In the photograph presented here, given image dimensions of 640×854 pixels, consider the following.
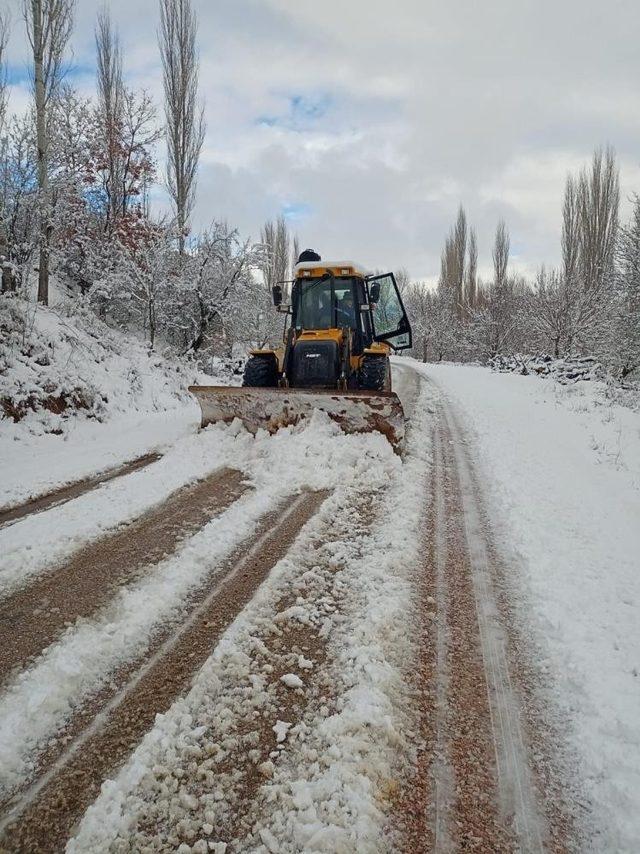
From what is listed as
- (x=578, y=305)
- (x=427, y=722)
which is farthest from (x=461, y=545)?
(x=578, y=305)

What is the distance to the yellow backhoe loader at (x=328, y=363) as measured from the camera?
18.8 ft

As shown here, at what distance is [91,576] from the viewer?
2.96 m

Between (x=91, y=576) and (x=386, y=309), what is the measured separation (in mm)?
6276

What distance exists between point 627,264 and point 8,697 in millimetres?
16431

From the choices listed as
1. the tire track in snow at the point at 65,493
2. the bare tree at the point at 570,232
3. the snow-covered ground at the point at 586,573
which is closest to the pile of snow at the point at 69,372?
the tire track in snow at the point at 65,493

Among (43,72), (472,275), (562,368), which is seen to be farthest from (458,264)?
(43,72)

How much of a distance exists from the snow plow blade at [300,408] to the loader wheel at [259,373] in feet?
3.20

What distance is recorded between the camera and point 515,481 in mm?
5051

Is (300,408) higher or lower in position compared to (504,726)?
higher

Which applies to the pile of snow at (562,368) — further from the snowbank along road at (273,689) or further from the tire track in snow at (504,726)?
the tire track in snow at (504,726)

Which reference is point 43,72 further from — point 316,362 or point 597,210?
point 597,210

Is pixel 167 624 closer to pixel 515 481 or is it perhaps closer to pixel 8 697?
pixel 8 697

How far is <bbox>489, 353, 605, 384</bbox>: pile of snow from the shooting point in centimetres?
1597

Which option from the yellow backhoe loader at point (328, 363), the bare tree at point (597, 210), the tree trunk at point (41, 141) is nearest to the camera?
the yellow backhoe loader at point (328, 363)
